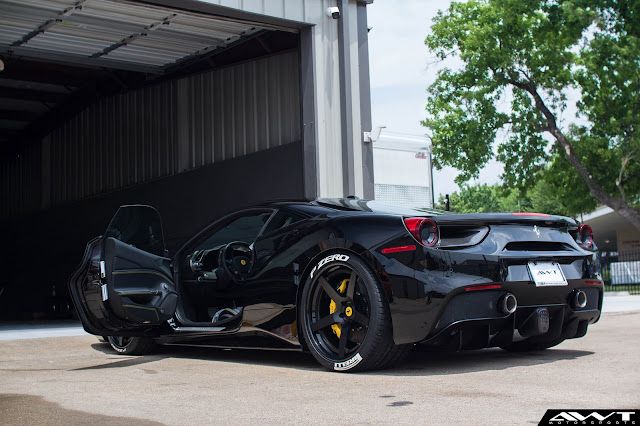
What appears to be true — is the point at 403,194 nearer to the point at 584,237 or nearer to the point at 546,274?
the point at 584,237

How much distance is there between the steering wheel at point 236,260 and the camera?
5152 millimetres

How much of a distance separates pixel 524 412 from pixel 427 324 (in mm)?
1107

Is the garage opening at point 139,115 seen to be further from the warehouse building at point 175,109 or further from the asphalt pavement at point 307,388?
the asphalt pavement at point 307,388

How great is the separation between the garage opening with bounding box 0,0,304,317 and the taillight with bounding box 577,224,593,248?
6485 millimetres

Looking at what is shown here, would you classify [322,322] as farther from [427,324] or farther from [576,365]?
[576,365]

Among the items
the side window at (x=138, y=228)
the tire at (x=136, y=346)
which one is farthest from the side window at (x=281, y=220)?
the tire at (x=136, y=346)

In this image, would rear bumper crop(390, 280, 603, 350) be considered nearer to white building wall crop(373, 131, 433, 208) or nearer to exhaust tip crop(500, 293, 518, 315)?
exhaust tip crop(500, 293, 518, 315)

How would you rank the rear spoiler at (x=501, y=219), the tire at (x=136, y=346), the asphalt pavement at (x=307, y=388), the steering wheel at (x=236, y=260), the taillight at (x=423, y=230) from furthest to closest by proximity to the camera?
the tire at (x=136, y=346) → the steering wheel at (x=236, y=260) → the rear spoiler at (x=501, y=219) → the taillight at (x=423, y=230) → the asphalt pavement at (x=307, y=388)

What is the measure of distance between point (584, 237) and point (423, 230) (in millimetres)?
1394

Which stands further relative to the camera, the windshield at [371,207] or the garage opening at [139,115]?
the garage opening at [139,115]

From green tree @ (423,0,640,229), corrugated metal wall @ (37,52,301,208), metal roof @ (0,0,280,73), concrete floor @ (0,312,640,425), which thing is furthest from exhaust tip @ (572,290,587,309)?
green tree @ (423,0,640,229)

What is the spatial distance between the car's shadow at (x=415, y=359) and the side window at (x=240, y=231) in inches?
33.3

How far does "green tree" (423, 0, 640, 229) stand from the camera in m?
24.3

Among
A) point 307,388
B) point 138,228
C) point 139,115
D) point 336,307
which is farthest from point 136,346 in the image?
point 139,115
